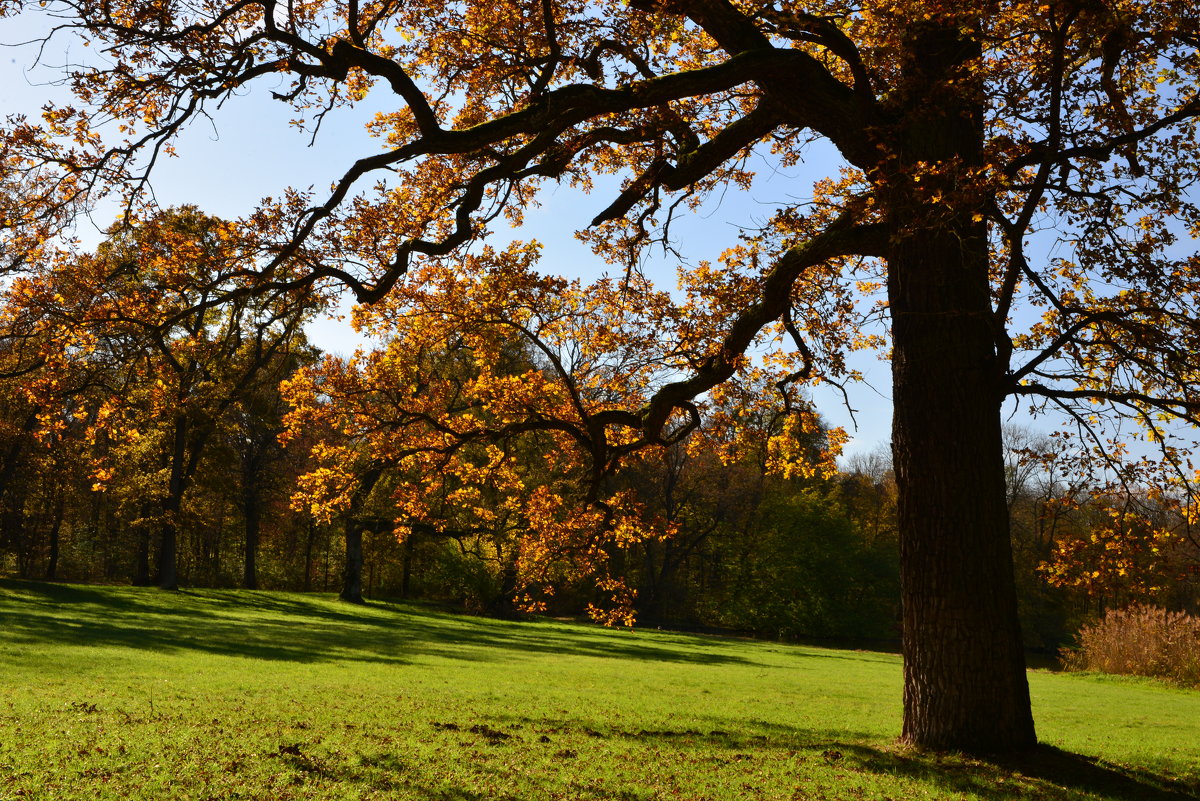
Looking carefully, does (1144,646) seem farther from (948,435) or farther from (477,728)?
(477,728)

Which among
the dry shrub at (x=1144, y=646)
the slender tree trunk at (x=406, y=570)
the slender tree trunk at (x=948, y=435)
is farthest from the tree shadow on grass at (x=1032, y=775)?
the slender tree trunk at (x=406, y=570)

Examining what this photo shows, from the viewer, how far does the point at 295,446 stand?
43.6 m

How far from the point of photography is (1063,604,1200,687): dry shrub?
20781 mm

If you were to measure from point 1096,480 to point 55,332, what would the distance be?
11377 mm

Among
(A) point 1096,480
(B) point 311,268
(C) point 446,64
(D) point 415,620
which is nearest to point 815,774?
(A) point 1096,480

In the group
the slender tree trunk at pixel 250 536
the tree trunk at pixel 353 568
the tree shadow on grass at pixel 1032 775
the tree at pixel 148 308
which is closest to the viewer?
the tree shadow on grass at pixel 1032 775

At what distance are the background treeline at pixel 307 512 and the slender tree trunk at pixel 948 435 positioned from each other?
1.48m

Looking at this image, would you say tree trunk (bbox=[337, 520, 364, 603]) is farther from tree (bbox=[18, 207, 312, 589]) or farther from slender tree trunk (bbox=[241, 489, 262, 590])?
tree (bbox=[18, 207, 312, 589])

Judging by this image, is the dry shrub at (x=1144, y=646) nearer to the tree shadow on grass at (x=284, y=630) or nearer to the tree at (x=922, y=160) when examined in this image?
the tree shadow on grass at (x=284, y=630)

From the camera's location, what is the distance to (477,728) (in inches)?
313

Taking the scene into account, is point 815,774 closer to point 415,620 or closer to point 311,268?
point 311,268

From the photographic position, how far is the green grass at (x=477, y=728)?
573cm

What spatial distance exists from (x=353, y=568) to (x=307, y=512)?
546 cm

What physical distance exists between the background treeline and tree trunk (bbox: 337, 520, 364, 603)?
0.07 metres
